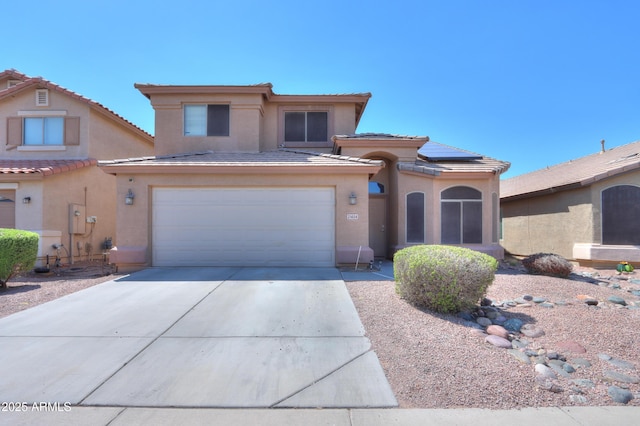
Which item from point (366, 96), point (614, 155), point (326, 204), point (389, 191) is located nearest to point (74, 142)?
point (326, 204)

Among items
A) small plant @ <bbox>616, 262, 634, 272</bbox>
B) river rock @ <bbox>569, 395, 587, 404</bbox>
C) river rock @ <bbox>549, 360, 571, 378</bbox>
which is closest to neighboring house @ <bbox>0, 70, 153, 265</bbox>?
river rock @ <bbox>549, 360, 571, 378</bbox>

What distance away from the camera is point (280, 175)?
33.6 feet

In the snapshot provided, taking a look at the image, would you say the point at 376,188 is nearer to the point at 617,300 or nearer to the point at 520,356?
the point at 617,300

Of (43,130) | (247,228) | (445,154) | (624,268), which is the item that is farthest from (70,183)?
(624,268)

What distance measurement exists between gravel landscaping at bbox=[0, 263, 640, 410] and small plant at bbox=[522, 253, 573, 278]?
48.7 inches

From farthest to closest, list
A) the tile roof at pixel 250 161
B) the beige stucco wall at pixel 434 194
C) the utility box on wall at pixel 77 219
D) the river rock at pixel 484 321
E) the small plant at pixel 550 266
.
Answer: the utility box on wall at pixel 77 219 → the beige stucco wall at pixel 434 194 → the tile roof at pixel 250 161 → the small plant at pixel 550 266 → the river rock at pixel 484 321

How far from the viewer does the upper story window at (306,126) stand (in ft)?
46.3

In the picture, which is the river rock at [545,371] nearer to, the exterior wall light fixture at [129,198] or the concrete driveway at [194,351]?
the concrete driveway at [194,351]

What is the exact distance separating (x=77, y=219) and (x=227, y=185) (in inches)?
290

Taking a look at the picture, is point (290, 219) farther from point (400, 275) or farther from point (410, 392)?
point (410, 392)

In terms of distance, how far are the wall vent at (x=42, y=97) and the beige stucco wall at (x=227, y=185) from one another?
7433mm

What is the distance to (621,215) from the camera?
1116 cm

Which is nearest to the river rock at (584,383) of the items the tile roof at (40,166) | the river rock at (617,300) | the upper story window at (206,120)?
the river rock at (617,300)

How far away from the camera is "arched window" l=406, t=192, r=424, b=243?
1224cm
